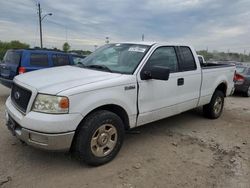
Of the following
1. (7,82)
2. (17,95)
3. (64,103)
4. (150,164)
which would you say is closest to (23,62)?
(7,82)

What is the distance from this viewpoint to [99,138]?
11.2 ft

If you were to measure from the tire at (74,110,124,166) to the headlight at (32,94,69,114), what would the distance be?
39 cm

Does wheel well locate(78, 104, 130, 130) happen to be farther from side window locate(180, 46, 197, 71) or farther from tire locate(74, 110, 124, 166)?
side window locate(180, 46, 197, 71)

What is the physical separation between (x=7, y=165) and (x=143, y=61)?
2562mm

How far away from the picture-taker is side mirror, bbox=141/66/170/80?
3.65 meters

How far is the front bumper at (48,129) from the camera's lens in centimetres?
291

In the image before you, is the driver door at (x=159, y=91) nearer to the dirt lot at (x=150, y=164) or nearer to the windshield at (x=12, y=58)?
A: the dirt lot at (x=150, y=164)

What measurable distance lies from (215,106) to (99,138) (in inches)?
151

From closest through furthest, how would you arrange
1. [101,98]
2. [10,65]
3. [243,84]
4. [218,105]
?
[101,98]
[218,105]
[10,65]
[243,84]

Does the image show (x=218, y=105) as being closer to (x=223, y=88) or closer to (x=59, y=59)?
(x=223, y=88)

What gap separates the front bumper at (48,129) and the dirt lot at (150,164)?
0.48 meters

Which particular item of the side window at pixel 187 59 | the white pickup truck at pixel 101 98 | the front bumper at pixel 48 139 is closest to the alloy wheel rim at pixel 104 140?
the white pickup truck at pixel 101 98

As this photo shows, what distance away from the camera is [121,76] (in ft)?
11.9

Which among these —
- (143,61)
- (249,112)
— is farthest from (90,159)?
(249,112)
